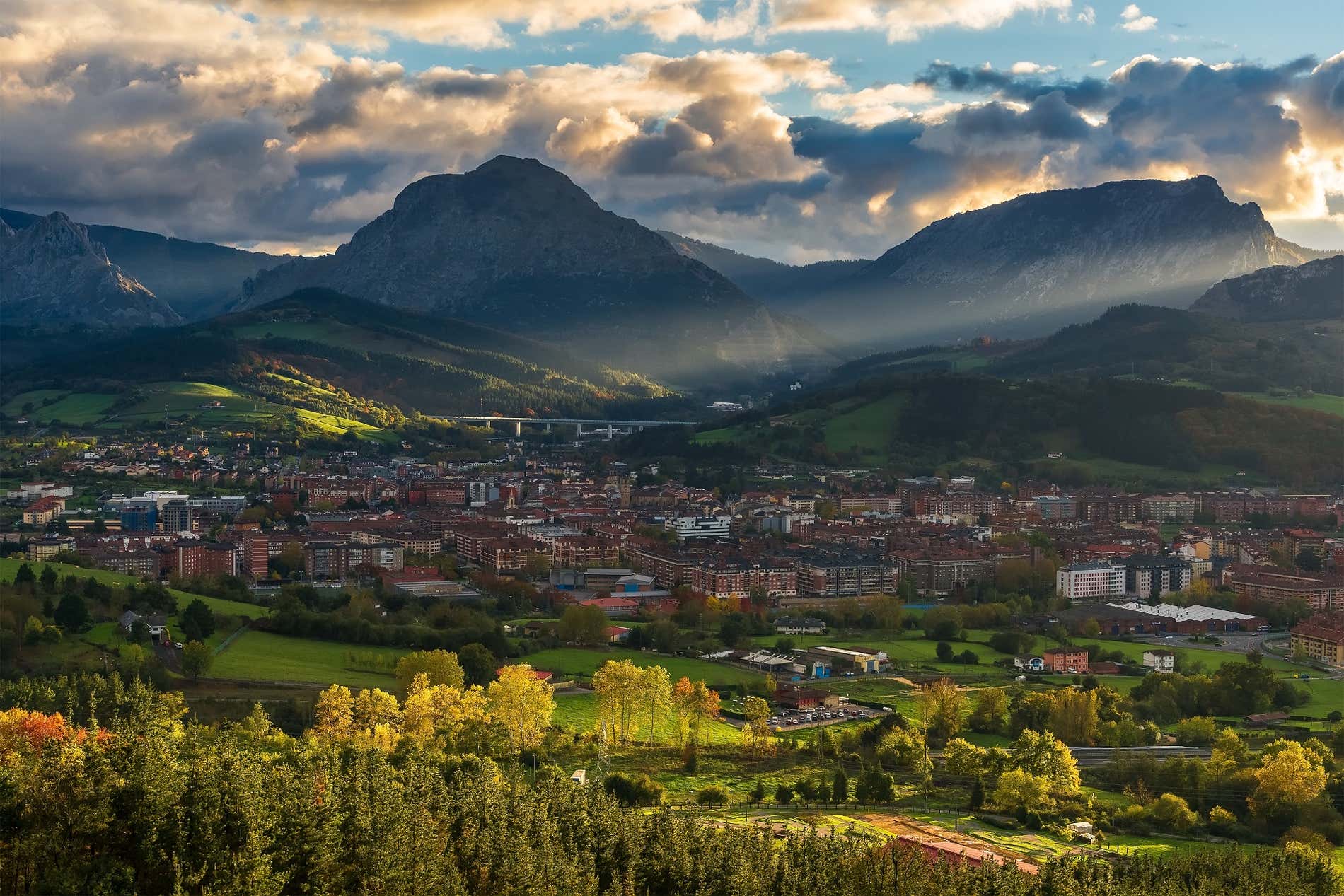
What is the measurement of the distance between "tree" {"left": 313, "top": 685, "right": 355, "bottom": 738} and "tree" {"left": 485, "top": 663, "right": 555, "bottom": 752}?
3.68 metres

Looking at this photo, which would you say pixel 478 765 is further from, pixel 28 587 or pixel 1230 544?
pixel 1230 544

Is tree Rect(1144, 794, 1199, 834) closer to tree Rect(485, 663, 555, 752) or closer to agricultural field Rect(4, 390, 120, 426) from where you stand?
tree Rect(485, 663, 555, 752)

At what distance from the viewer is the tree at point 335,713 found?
122 ft

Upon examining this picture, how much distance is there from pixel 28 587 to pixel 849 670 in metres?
28.0

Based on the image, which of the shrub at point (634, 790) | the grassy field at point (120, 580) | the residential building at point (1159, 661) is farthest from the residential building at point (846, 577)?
the shrub at point (634, 790)

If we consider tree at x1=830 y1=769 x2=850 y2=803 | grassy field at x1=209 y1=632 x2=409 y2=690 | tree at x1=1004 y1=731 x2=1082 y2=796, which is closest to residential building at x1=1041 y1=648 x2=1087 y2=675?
tree at x1=1004 y1=731 x2=1082 y2=796

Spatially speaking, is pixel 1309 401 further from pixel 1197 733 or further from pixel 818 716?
pixel 818 716

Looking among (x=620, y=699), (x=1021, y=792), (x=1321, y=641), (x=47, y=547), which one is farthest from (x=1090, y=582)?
(x=47, y=547)

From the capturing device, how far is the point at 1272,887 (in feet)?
91.5

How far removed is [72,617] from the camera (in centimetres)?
4734

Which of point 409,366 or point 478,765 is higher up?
point 409,366

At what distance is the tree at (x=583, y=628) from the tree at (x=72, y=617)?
16161 mm

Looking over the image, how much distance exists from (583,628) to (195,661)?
50.5 ft

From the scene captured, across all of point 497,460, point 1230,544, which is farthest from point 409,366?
point 1230,544
